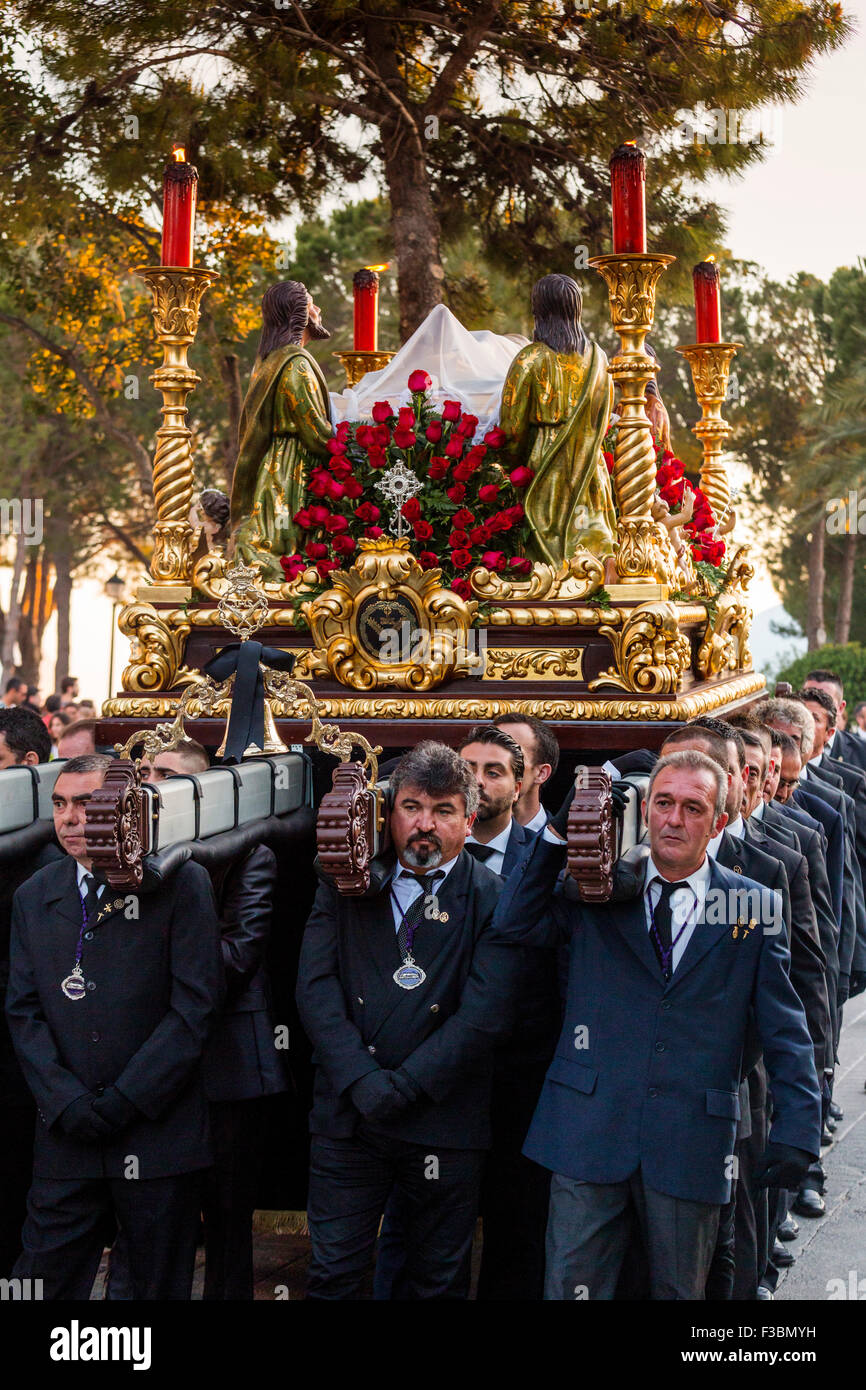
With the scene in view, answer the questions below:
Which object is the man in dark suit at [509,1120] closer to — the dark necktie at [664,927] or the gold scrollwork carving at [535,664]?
the dark necktie at [664,927]

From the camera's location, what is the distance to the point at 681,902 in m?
3.73

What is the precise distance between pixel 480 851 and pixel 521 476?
227 cm

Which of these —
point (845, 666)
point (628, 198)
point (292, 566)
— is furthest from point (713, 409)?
point (845, 666)

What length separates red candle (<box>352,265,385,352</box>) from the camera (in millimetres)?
9352

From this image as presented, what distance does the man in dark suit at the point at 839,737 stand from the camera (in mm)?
9000

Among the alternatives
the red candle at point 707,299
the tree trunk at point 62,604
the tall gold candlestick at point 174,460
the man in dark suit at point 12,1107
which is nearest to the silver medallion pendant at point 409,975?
the man in dark suit at point 12,1107

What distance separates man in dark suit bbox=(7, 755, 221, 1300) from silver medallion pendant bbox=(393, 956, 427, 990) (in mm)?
443

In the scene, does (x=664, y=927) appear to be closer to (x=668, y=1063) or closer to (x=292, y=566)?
(x=668, y=1063)

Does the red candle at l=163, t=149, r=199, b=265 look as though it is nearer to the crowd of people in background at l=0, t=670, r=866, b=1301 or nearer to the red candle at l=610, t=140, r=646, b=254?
the red candle at l=610, t=140, r=646, b=254

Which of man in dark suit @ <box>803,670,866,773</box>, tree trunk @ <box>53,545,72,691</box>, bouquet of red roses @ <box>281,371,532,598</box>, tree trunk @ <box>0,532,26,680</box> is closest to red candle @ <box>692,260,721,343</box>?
man in dark suit @ <box>803,670,866,773</box>

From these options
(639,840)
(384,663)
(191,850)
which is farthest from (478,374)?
(191,850)

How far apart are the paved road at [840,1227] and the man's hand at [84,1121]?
2156 millimetres

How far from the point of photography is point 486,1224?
454 cm

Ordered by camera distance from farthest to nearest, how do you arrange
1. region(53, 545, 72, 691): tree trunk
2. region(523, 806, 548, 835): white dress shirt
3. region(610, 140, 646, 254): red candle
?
region(53, 545, 72, 691): tree trunk < region(610, 140, 646, 254): red candle < region(523, 806, 548, 835): white dress shirt
